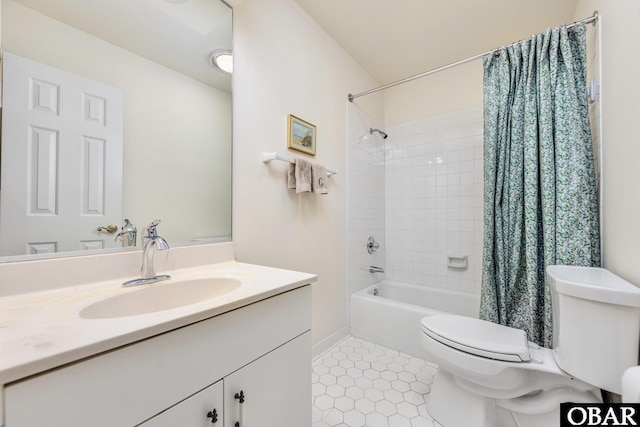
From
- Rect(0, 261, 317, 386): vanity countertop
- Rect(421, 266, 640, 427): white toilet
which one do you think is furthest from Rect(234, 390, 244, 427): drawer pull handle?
Rect(421, 266, 640, 427): white toilet

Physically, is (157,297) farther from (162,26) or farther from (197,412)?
(162,26)

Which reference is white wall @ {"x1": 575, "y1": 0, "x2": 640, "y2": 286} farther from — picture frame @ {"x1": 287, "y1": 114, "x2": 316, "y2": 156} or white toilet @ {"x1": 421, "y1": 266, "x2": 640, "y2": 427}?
picture frame @ {"x1": 287, "y1": 114, "x2": 316, "y2": 156}

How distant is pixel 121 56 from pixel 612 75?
2.04 meters

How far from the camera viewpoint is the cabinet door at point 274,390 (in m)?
0.73

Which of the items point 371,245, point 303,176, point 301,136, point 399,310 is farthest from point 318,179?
point 399,310

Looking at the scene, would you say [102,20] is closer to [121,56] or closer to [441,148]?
[121,56]

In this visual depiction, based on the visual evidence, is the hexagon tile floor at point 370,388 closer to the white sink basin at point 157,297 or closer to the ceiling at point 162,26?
the white sink basin at point 157,297

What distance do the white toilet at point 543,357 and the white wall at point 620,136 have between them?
15 centimetres

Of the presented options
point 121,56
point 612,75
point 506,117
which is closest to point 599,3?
point 612,75

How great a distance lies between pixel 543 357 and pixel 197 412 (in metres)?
1.29

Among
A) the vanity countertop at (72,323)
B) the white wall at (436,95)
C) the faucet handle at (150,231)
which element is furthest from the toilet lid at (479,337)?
the white wall at (436,95)

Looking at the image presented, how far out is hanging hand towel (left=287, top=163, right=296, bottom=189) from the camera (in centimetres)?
157

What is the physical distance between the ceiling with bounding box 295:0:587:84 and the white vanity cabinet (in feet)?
6.01

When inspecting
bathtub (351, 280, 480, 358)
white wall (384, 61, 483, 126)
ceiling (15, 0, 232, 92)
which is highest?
white wall (384, 61, 483, 126)
